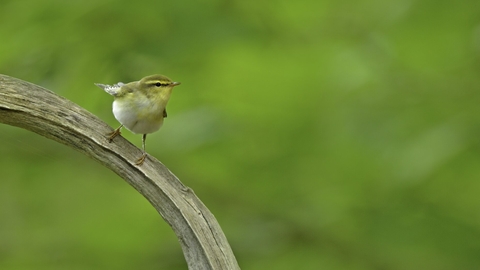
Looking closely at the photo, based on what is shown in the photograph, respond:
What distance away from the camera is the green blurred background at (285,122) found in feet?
10.1

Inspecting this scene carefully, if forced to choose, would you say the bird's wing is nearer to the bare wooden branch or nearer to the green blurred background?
the green blurred background

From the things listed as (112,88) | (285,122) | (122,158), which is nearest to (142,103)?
(112,88)

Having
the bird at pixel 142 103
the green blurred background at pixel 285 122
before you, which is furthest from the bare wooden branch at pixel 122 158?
the green blurred background at pixel 285 122

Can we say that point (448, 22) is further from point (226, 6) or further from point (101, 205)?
point (101, 205)

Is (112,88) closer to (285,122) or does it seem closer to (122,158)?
(122,158)

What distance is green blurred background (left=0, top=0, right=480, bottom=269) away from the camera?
309 centimetres

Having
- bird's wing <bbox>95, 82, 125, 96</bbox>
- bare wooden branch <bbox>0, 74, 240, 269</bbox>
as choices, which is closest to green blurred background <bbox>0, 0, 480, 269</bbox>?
bird's wing <bbox>95, 82, 125, 96</bbox>

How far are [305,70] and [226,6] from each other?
20.9 inches

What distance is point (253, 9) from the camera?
3.30 metres

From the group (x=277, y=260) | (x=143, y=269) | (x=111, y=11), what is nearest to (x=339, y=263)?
(x=277, y=260)

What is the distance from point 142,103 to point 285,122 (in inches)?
34.8

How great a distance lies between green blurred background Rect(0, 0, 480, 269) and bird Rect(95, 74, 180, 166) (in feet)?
1.08

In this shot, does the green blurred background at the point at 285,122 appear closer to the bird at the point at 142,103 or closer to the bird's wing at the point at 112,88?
the bird's wing at the point at 112,88

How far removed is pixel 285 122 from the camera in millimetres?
3256
